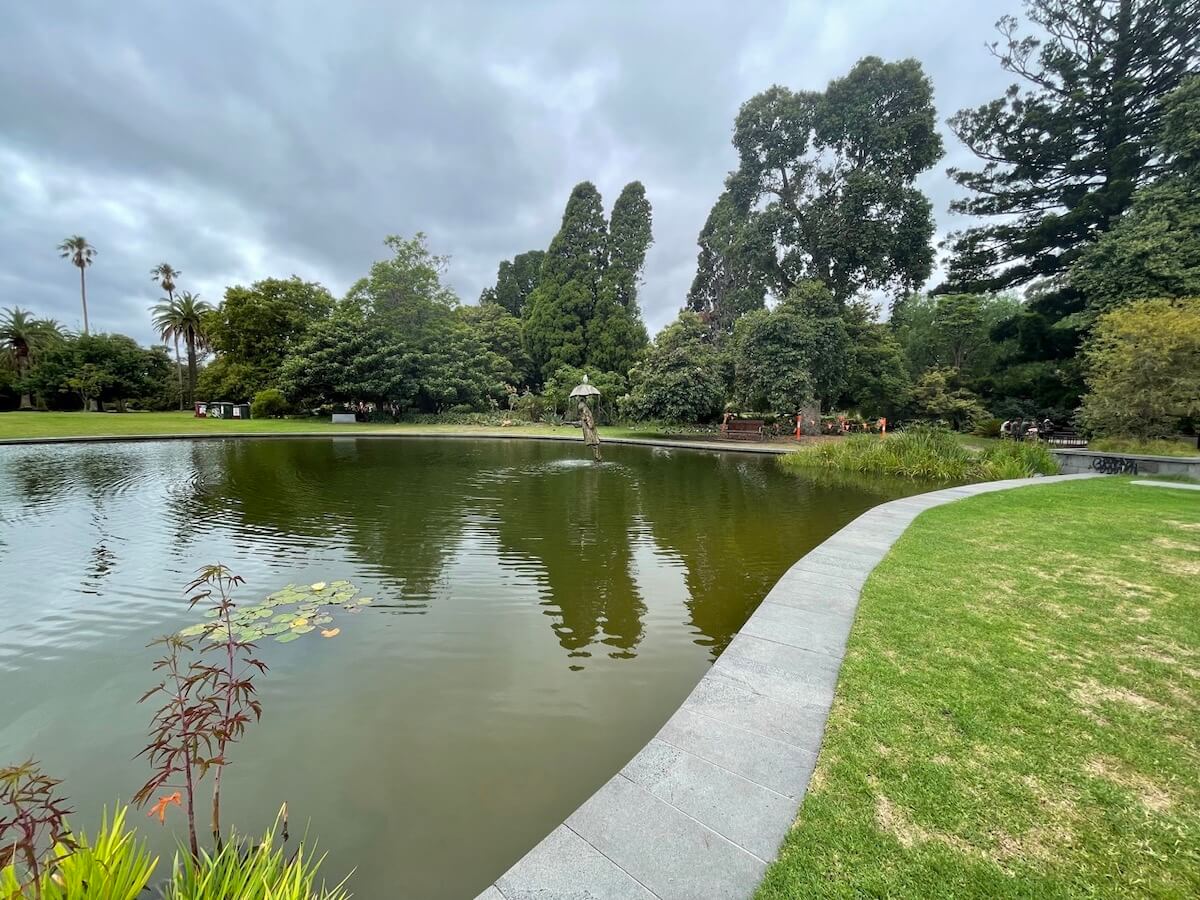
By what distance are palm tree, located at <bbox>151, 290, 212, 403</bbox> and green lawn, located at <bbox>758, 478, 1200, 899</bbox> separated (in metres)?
45.3

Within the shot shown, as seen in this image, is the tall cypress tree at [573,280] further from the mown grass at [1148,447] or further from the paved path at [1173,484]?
the paved path at [1173,484]

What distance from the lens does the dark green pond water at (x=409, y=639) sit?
2.29 metres

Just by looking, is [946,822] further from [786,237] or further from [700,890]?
[786,237]

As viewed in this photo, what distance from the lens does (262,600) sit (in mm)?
4512

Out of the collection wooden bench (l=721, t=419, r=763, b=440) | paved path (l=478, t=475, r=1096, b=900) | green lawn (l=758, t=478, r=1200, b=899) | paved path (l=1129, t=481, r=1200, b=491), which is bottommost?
paved path (l=478, t=475, r=1096, b=900)

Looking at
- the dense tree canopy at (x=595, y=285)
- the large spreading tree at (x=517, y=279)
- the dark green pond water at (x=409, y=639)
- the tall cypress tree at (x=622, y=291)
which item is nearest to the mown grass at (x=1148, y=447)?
the dark green pond water at (x=409, y=639)

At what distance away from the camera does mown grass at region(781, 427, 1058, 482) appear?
11.7 m

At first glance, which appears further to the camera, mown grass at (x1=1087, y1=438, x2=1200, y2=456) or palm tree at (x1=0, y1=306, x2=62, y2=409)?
palm tree at (x1=0, y1=306, x2=62, y2=409)

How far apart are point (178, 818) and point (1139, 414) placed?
63.8 feet

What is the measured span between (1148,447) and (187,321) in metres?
51.3

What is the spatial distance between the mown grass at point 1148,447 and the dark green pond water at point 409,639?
30.3 feet

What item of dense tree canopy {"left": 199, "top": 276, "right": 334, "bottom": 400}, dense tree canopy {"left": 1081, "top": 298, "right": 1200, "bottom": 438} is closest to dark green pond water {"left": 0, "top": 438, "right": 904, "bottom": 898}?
dense tree canopy {"left": 1081, "top": 298, "right": 1200, "bottom": 438}

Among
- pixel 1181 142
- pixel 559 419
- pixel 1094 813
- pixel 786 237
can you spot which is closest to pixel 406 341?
pixel 559 419

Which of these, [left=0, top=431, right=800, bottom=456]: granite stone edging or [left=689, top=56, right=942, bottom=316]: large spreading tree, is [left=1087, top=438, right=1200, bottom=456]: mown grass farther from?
[left=689, top=56, right=942, bottom=316]: large spreading tree
